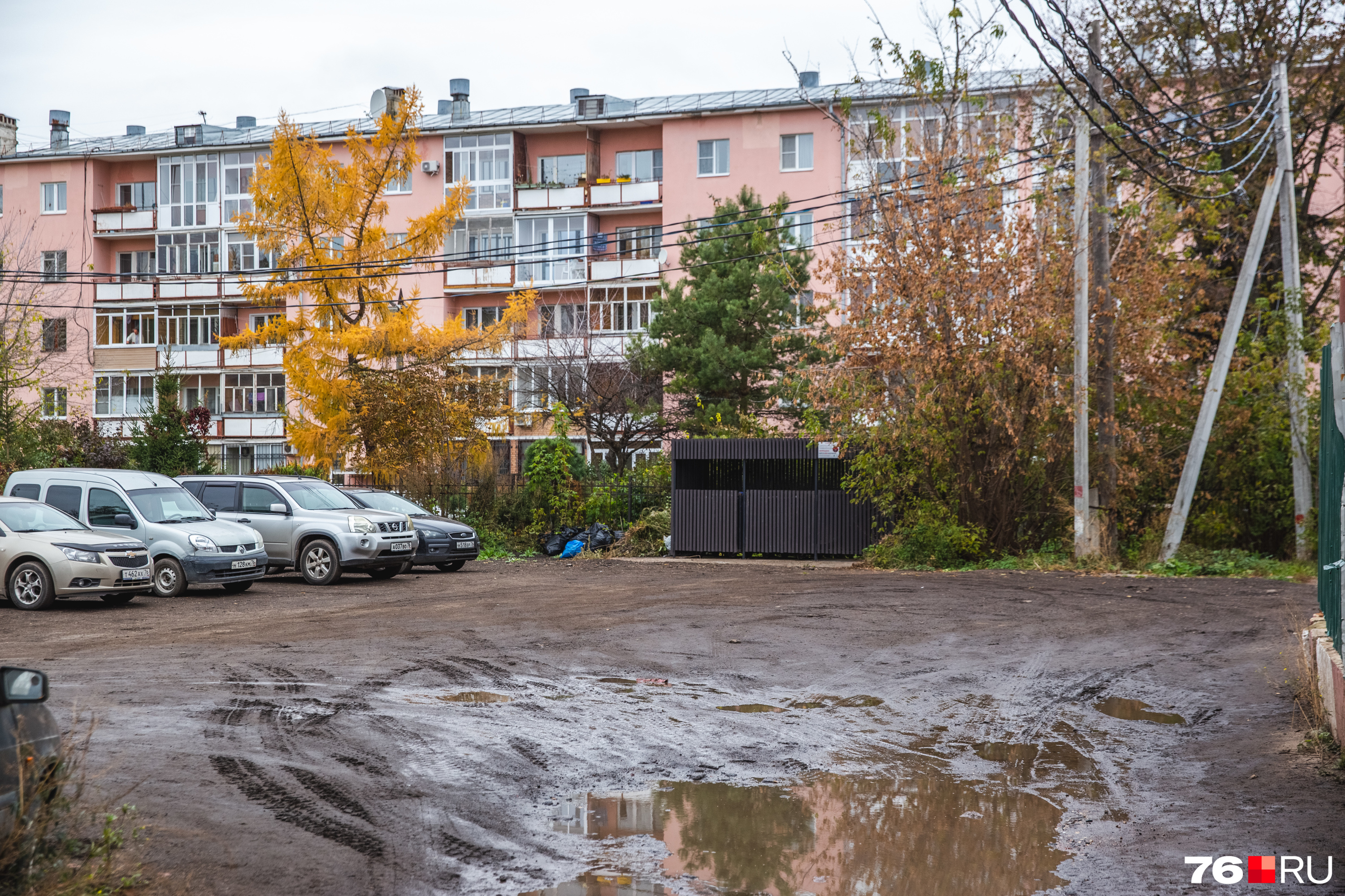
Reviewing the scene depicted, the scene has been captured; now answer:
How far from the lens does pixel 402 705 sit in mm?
9180

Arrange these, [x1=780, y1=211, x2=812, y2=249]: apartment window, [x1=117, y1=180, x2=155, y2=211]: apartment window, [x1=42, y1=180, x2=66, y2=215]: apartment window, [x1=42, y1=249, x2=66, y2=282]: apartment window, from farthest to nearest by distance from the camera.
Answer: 1. [x1=42, y1=180, x2=66, y2=215]: apartment window
2. [x1=42, y1=249, x2=66, y2=282]: apartment window
3. [x1=117, y1=180, x2=155, y2=211]: apartment window
4. [x1=780, y1=211, x2=812, y2=249]: apartment window

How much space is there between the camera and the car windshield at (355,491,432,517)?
2477 cm

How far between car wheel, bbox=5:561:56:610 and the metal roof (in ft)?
104

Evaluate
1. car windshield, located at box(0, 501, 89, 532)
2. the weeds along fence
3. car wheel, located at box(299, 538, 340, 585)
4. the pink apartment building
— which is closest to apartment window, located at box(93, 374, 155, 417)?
the pink apartment building

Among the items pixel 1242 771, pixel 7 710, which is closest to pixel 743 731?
pixel 1242 771

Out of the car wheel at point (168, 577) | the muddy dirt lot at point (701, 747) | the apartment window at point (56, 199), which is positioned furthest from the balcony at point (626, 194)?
the muddy dirt lot at point (701, 747)

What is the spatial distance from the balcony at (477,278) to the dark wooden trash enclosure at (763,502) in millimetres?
25035

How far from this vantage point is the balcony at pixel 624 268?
48.9 meters

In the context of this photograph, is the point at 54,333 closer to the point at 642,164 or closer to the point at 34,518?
the point at 642,164

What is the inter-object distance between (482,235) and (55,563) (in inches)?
1457

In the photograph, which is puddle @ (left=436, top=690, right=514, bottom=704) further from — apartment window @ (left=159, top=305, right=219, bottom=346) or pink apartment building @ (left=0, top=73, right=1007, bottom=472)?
apartment window @ (left=159, top=305, right=219, bottom=346)

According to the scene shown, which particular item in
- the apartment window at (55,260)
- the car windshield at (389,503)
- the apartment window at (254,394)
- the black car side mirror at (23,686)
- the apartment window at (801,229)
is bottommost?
the car windshield at (389,503)

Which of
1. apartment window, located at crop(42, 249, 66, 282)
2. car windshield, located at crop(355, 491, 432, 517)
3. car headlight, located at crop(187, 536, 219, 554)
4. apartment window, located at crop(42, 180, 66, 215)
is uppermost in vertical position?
apartment window, located at crop(42, 180, 66, 215)

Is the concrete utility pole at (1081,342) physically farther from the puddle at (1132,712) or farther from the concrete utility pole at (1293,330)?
the puddle at (1132,712)
